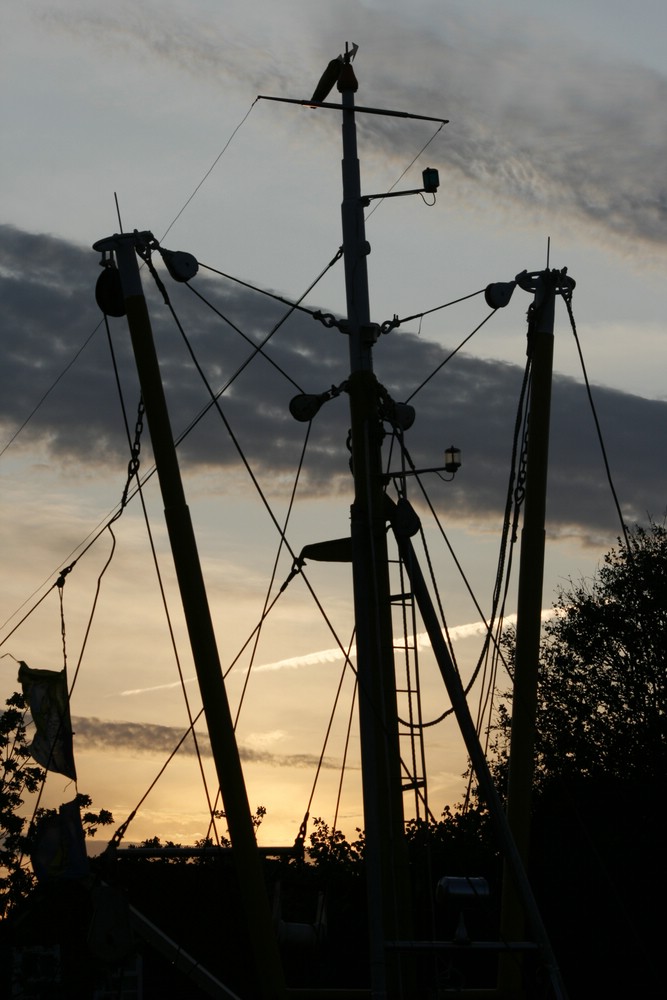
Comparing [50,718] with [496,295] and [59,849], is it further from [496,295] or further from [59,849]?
[496,295]

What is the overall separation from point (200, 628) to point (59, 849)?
420 centimetres

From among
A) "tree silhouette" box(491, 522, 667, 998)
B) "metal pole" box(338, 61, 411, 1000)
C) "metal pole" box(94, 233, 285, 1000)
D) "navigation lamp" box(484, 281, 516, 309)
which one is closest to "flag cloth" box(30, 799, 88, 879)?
"metal pole" box(94, 233, 285, 1000)

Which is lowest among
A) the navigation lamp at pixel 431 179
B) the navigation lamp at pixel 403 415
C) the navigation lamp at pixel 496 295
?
the navigation lamp at pixel 403 415

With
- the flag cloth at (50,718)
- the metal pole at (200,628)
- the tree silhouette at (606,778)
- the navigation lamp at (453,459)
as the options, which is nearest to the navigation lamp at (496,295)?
the navigation lamp at (453,459)

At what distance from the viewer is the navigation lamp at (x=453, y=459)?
1600 cm

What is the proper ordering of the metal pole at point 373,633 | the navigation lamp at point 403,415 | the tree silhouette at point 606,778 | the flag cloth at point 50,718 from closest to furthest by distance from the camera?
the metal pole at point 373,633 < the navigation lamp at point 403,415 < the flag cloth at point 50,718 < the tree silhouette at point 606,778

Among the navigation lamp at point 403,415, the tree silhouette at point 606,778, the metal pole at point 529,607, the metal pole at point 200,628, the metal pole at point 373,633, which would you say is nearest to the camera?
the metal pole at point 200,628

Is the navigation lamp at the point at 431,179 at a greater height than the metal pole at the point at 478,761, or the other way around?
the navigation lamp at the point at 431,179

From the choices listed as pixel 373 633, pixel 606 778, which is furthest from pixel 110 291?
pixel 606 778

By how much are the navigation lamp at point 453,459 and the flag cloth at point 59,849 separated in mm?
6941

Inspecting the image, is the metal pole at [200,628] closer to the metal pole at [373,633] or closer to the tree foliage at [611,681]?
the metal pole at [373,633]

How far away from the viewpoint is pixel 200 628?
625 inches

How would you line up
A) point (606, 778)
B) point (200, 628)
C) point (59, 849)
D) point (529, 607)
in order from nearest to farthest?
1. point (200, 628)
2. point (529, 607)
3. point (59, 849)
4. point (606, 778)

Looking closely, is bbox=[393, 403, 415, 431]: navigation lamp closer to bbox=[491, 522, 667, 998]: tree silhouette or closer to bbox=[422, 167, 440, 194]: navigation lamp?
bbox=[422, 167, 440, 194]: navigation lamp
